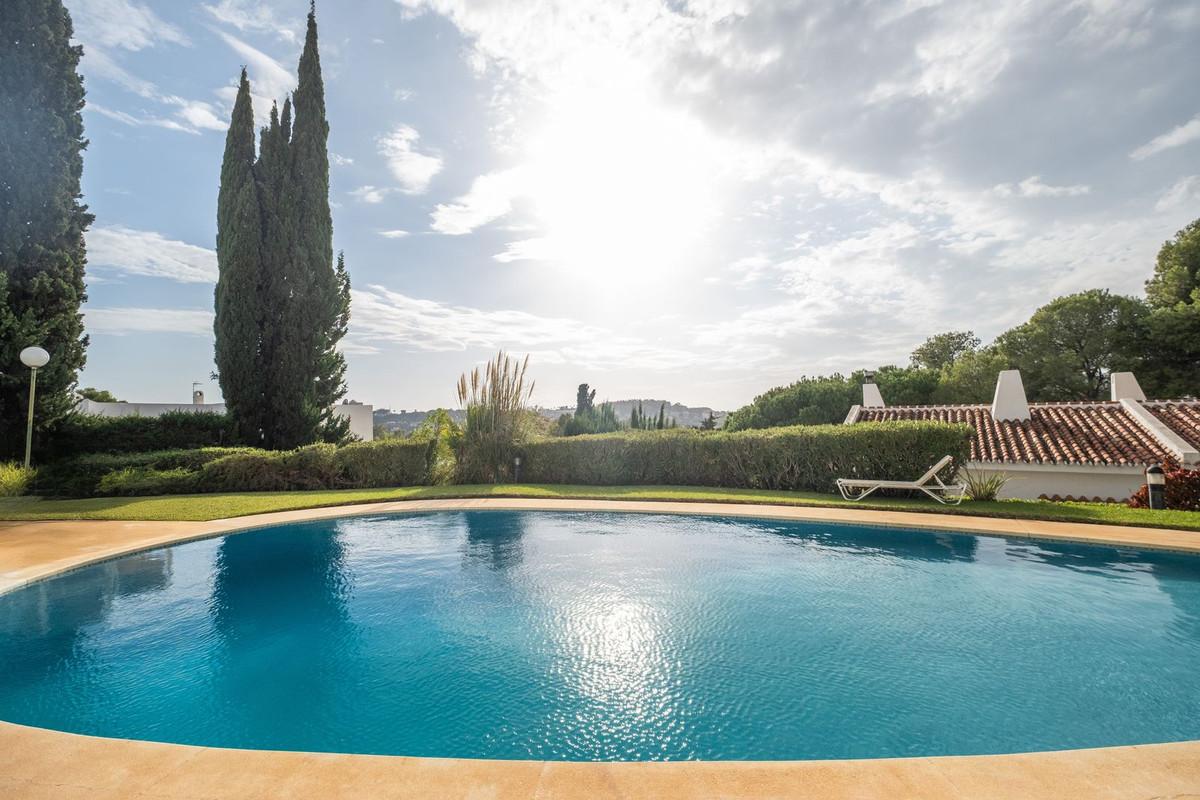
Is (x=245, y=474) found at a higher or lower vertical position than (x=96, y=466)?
lower

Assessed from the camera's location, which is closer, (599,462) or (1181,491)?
(1181,491)

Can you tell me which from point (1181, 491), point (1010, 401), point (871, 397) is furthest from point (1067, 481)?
point (871, 397)

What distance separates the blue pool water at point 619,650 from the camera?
3312 mm

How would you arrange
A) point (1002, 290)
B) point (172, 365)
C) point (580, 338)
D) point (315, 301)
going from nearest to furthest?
point (1002, 290)
point (315, 301)
point (580, 338)
point (172, 365)

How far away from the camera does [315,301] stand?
18188 mm

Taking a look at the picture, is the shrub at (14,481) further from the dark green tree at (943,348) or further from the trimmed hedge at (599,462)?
the dark green tree at (943,348)

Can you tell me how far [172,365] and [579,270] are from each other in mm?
18981

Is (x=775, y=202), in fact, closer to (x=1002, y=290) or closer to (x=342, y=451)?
(x=1002, y=290)

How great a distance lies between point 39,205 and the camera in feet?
42.5

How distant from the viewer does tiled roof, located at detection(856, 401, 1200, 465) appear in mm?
12398

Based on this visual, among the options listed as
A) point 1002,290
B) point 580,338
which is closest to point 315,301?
point 580,338

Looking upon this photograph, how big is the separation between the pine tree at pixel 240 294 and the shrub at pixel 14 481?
5.31m

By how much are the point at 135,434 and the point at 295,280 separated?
6.54 m

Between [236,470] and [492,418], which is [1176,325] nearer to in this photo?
[492,418]
